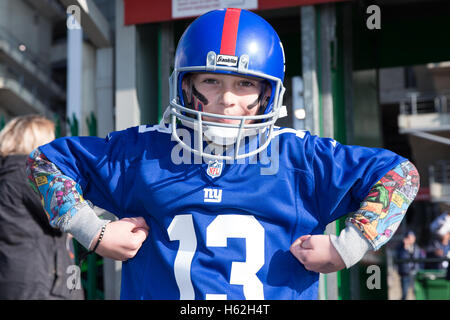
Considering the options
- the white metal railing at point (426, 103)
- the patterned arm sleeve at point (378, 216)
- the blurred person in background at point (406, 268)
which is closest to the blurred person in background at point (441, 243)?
the blurred person in background at point (406, 268)

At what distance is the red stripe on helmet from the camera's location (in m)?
1.73

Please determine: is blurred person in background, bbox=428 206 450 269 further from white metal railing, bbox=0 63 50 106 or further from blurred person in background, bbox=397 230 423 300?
white metal railing, bbox=0 63 50 106

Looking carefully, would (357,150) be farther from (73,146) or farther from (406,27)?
(406,27)

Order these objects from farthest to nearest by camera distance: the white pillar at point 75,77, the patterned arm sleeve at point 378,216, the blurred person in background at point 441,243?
the blurred person in background at point 441,243 < the white pillar at point 75,77 < the patterned arm sleeve at point 378,216

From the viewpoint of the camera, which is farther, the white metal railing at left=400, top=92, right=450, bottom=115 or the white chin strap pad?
the white metal railing at left=400, top=92, right=450, bottom=115

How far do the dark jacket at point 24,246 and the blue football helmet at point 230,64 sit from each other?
5.64 ft

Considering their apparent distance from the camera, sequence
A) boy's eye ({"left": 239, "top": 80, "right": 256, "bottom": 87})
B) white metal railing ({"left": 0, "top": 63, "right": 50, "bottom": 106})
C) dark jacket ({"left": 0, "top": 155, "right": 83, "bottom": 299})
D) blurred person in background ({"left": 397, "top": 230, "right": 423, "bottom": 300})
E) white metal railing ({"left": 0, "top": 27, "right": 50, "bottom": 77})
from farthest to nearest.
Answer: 1. white metal railing ({"left": 0, "top": 27, "right": 50, "bottom": 77})
2. white metal railing ({"left": 0, "top": 63, "right": 50, "bottom": 106})
3. blurred person in background ({"left": 397, "top": 230, "right": 423, "bottom": 300})
4. dark jacket ({"left": 0, "top": 155, "right": 83, "bottom": 299})
5. boy's eye ({"left": 239, "top": 80, "right": 256, "bottom": 87})

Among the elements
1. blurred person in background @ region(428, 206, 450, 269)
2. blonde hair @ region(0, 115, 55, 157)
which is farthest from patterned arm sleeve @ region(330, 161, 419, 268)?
blurred person in background @ region(428, 206, 450, 269)

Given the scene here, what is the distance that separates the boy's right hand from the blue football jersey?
0.21ft

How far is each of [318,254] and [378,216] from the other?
216mm

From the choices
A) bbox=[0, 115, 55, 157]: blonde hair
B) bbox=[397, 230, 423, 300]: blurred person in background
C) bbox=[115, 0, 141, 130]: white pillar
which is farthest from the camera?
bbox=[397, 230, 423, 300]: blurred person in background

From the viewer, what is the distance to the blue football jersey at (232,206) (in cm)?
165

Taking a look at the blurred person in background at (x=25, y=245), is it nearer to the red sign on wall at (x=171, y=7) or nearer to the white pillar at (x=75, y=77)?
the white pillar at (x=75, y=77)

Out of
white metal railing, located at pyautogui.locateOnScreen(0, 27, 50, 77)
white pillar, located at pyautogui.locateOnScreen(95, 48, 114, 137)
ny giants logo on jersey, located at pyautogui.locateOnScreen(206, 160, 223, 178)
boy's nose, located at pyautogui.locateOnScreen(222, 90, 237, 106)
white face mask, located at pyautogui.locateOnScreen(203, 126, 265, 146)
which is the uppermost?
white metal railing, located at pyautogui.locateOnScreen(0, 27, 50, 77)
